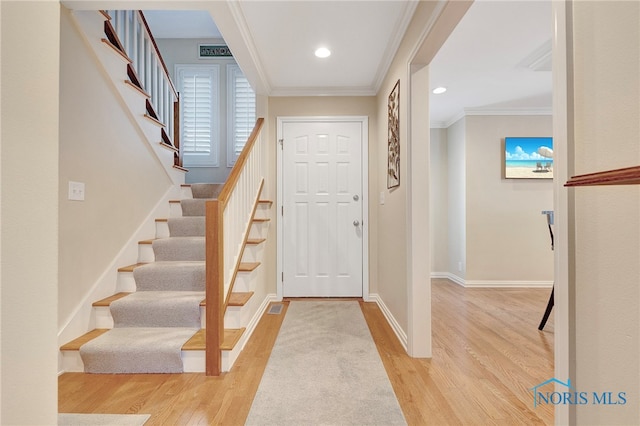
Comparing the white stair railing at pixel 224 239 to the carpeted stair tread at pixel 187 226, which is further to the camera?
the carpeted stair tread at pixel 187 226

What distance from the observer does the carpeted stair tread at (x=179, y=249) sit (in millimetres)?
2852

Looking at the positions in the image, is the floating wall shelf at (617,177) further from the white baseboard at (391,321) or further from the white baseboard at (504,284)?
the white baseboard at (504,284)

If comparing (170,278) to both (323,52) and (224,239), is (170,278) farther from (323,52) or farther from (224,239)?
(323,52)

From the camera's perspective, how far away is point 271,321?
2.97 metres

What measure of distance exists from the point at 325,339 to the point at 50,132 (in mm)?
2167

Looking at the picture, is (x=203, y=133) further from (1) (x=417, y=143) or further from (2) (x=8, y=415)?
(2) (x=8, y=415)

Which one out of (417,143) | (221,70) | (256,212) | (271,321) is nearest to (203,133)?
(221,70)

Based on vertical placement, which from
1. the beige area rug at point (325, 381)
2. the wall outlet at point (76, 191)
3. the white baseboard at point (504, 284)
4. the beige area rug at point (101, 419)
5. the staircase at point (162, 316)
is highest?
the wall outlet at point (76, 191)

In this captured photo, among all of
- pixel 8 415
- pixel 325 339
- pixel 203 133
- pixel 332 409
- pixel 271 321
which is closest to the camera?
pixel 8 415

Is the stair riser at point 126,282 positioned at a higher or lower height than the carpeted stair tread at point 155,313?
higher

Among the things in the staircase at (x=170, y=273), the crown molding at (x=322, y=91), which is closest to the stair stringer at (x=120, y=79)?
the staircase at (x=170, y=273)

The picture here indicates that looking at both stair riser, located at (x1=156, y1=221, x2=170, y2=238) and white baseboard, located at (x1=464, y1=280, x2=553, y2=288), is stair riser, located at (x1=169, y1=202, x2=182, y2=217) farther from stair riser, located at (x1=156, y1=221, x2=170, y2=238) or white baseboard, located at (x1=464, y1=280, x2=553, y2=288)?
white baseboard, located at (x1=464, y1=280, x2=553, y2=288)

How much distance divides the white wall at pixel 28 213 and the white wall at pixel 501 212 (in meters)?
4.56

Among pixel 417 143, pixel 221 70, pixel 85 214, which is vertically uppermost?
pixel 221 70
